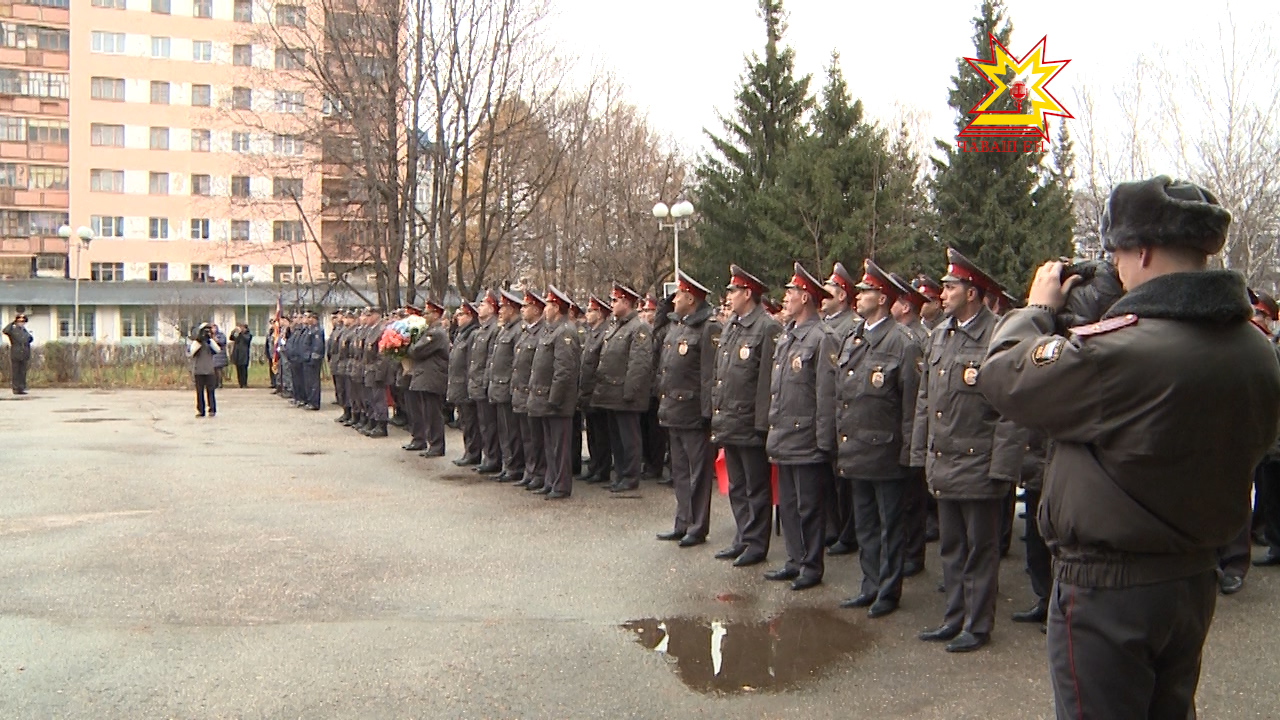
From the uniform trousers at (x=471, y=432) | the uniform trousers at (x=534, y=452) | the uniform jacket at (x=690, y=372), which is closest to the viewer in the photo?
the uniform jacket at (x=690, y=372)

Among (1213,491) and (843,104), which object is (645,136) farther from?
(1213,491)

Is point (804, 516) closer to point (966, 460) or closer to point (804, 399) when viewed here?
point (804, 399)

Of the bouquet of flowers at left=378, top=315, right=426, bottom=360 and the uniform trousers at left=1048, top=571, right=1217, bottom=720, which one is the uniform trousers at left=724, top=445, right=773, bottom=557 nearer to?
the uniform trousers at left=1048, top=571, right=1217, bottom=720

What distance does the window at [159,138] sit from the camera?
67812mm

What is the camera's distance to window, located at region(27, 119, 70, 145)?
70.4m

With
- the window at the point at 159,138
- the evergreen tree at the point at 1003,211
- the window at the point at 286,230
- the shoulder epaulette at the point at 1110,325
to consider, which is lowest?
the shoulder epaulette at the point at 1110,325

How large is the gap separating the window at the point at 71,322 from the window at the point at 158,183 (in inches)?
412

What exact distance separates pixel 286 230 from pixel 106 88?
56.1 feet

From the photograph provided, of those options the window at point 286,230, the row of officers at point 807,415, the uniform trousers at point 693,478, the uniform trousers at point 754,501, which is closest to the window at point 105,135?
the window at point 286,230

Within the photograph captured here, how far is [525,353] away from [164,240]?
6382cm

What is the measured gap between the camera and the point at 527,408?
12.1 meters

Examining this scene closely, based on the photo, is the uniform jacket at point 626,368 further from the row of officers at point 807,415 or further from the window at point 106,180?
the window at point 106,180

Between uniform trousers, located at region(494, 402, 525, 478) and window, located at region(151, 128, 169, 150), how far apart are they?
63735 millimetres

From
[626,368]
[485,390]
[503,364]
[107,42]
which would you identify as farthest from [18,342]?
[107,42]
